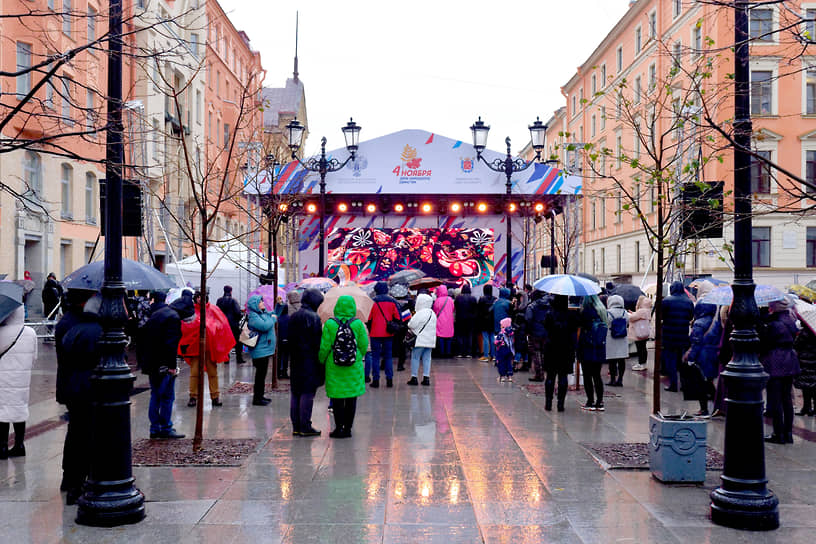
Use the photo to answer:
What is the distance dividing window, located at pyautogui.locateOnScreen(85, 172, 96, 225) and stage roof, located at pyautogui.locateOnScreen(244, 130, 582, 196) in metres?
11.5

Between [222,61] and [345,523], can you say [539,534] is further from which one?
[222,61]

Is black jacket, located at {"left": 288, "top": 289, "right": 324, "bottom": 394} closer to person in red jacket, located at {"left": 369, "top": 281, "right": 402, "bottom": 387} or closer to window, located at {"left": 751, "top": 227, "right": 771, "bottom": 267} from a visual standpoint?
person in red jacket, located at {"left": 369, "top": 281, "right": 402, "bottom": 387}

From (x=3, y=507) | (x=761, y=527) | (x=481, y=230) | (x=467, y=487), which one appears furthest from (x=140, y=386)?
(x=481, y=230)

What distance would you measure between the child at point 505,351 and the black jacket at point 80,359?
358 inches

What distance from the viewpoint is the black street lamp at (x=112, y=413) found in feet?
19.4

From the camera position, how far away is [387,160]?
2473 cm

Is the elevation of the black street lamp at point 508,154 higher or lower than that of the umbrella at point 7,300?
higher

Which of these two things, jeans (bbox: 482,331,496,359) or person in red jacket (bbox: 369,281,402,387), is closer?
person in red jacket (bbox: 369,281,402,387)

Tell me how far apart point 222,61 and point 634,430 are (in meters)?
45.0

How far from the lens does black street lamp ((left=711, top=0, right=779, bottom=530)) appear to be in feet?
19.2

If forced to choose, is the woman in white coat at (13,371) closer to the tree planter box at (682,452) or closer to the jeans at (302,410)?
the jeans at (302,410)

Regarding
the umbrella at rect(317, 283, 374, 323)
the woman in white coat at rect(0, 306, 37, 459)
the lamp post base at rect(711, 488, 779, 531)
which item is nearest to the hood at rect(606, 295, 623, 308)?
the umbrella at rect(317, 283, 374, 323)

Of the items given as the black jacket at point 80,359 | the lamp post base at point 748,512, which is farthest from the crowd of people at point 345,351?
the lamp post base at point 748,512

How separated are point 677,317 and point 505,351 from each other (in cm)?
325
